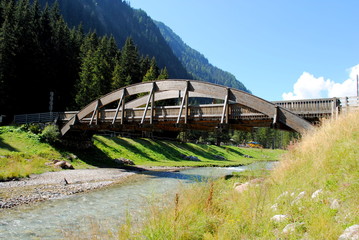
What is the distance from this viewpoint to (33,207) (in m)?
11.0

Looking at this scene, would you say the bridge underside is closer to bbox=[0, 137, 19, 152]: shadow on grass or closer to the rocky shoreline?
the rocky shoreline

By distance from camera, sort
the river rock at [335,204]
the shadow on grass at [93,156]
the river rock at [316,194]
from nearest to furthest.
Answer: the river rock at [335,204]
the river rock at [316,194]
the shadow on grass at [93,156]

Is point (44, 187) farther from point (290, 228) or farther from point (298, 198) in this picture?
point (290, 228)

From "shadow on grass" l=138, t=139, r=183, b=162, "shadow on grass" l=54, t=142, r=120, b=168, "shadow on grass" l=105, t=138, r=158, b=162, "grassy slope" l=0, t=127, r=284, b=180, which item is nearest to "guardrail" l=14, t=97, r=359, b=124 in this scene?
"grassy slope" l=0, t=127, r=284, b=180

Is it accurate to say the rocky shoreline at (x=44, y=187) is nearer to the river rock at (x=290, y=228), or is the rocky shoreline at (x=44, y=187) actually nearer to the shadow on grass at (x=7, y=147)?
the shadow on grass at (x=7, y=147)

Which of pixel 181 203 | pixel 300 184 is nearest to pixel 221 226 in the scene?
pixel 181 203

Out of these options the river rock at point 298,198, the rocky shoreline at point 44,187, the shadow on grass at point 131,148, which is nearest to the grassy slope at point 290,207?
the river rock at point 298,198

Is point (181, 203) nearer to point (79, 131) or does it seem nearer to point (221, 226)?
point (221, 226)

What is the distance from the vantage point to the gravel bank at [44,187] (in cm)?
1213

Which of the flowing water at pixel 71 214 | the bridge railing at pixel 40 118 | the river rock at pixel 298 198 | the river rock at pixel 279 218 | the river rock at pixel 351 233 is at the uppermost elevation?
the bridge railing at pixel 40 118

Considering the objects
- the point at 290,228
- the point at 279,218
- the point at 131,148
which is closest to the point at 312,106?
the point at 279,218

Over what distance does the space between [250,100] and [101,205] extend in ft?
37.0

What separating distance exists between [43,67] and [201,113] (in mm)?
38673

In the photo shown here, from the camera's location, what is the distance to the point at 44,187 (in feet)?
50.3
